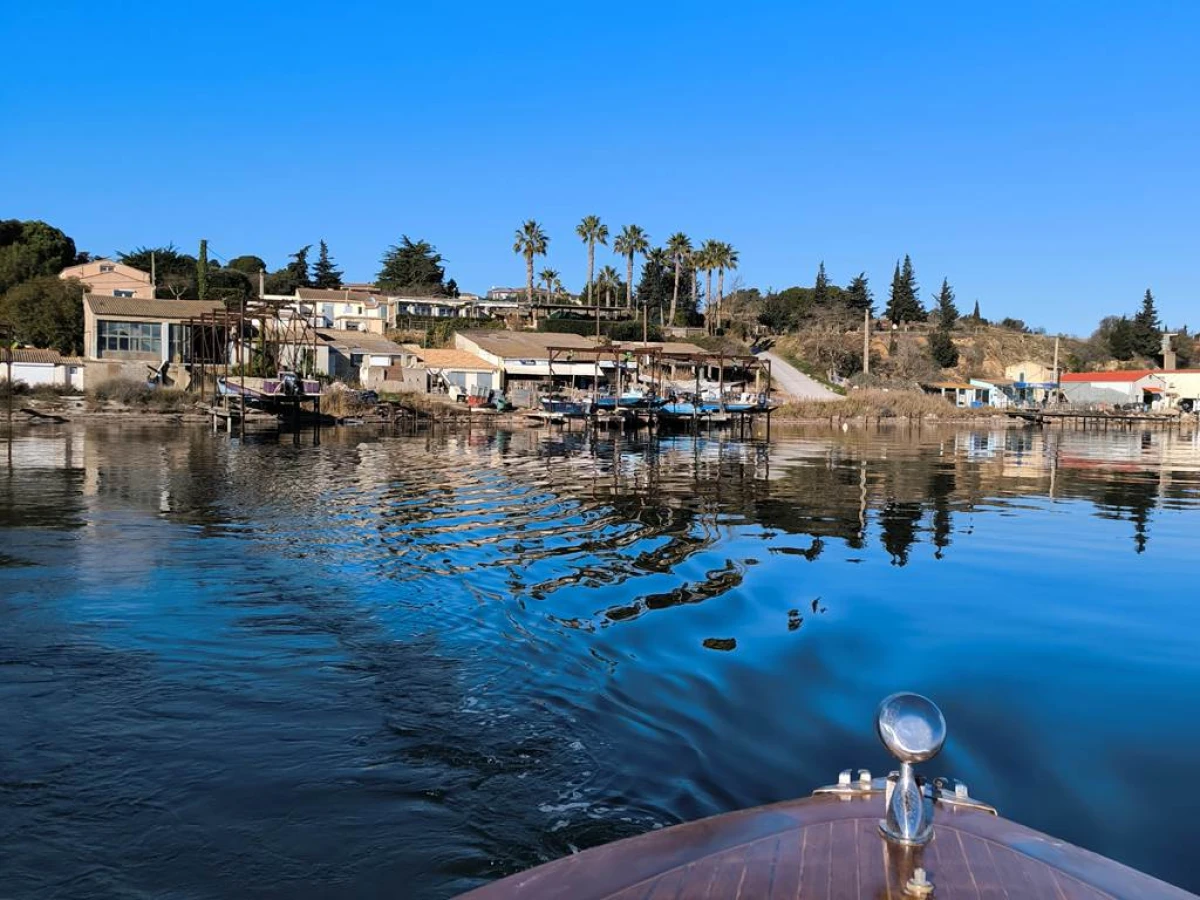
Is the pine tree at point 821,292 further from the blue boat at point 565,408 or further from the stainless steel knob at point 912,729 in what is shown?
the stainless steel knob at point 912,729

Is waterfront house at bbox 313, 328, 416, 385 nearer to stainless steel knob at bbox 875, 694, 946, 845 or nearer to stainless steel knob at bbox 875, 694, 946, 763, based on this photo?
stainless steel knob at bbox 875, 694, 946, 845

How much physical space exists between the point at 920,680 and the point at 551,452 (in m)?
30.2

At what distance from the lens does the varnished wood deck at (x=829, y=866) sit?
3.14 m

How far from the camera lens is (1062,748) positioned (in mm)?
7277

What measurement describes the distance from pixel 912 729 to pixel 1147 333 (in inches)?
5056

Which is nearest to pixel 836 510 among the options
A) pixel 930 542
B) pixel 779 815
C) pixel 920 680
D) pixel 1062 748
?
pixel 930 542

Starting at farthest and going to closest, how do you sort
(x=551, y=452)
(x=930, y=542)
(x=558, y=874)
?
(x=551, y=452)
(x=930, y=542)
(x=558, y=874)

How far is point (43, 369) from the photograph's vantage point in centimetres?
5650

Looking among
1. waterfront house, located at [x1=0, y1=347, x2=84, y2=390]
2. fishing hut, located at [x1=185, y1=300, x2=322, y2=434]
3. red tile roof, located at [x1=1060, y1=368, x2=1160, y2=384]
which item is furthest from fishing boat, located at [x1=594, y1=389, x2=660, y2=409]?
red tile roof, located at [x1=1060, y1=368, x2=1160, y2=384]

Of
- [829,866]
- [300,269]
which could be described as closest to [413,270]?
[300,269]

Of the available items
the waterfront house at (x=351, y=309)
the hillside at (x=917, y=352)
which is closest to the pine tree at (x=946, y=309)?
the hillside at (x=917, y=352)

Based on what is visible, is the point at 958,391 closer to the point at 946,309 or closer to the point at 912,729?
the point at 946,309

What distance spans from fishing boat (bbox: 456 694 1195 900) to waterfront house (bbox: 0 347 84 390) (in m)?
60.7

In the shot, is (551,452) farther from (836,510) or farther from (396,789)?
(396,789)
